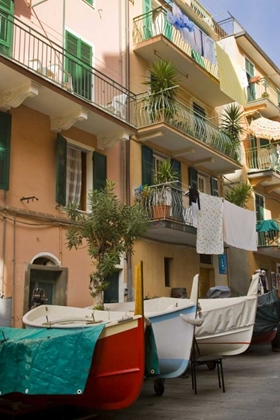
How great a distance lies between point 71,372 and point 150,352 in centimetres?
125

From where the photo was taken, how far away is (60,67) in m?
12.7

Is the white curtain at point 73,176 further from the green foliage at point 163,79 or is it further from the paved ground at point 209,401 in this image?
the paved ground at point 209,401

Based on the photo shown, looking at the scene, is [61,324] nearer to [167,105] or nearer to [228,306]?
[228,306]

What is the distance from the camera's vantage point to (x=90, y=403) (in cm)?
623

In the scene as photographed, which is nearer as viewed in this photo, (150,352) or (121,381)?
(121,381)

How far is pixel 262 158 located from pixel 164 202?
9.50 m

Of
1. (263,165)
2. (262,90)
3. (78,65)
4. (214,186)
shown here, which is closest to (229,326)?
(78,65)

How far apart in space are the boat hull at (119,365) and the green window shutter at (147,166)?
32.0 feet

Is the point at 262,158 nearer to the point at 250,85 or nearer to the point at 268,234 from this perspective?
the point at 268,234

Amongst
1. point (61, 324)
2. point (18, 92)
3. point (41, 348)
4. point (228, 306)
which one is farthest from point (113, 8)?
point (41, 348)

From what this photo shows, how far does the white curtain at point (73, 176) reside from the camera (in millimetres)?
13039

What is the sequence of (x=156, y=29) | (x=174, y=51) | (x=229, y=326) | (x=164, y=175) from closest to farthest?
(x=229, y=326) < (x=164, y=175) < (x=174, y=51) < (x=156, y=29)

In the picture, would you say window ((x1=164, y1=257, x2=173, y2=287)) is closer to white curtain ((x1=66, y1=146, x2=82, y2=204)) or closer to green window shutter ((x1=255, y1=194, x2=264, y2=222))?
white curtain ((x1=66, y1=146, x2=82, y2=204))

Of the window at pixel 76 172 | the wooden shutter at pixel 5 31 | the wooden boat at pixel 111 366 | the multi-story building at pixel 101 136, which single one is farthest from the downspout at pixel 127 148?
the wooden boat at pixel 111 366
